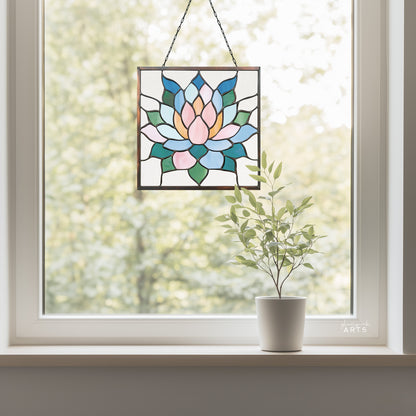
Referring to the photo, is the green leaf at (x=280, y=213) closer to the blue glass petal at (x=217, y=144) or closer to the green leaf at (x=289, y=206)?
the green leaf at (x=289, y=206)

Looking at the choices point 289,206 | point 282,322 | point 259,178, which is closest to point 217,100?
point 259,178

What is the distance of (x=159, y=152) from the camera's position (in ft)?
5.57

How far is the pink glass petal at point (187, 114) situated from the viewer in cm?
170

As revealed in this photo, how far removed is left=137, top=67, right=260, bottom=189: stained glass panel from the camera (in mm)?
1697

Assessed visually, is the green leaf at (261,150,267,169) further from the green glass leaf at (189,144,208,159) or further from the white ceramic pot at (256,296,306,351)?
the white ceramic pot at (256,296,306,351)

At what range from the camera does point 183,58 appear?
1.76 metres

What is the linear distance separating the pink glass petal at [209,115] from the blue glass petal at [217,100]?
1 cm

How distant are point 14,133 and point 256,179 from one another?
2.20ft

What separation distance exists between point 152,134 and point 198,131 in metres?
0.13

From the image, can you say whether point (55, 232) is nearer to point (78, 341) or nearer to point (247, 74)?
point (78, 341)
